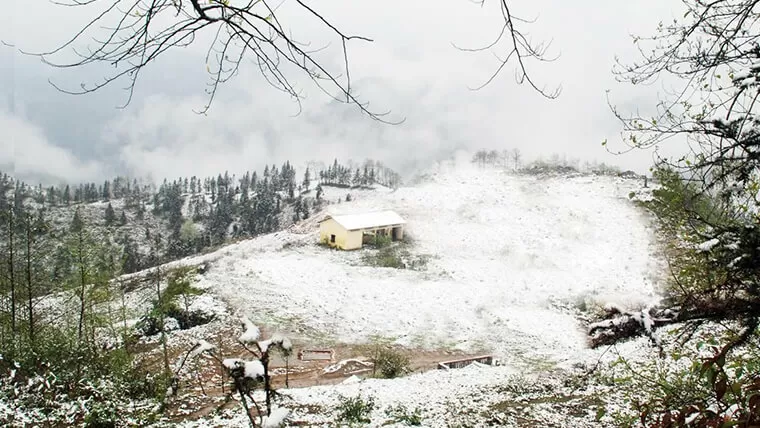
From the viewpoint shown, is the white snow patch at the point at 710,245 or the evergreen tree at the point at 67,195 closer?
the white snow patch at the point at 710,245

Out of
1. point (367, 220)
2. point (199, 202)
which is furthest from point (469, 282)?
point (199, 202)

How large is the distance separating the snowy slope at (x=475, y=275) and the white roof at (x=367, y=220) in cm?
189

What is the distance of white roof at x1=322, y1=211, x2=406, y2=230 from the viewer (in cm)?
3041

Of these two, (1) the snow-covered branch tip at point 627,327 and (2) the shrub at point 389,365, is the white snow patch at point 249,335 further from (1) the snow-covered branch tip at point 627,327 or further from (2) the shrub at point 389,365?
(1) the snow-covered branch tip at point 627,327

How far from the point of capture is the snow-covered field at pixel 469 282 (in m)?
13.9

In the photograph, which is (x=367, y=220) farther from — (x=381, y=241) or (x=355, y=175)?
(x=355, y=175)

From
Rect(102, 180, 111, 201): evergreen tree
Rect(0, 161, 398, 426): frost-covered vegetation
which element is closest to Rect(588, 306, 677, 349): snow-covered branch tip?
Rect(0, 161, 398, 426): frost-covered vegetation

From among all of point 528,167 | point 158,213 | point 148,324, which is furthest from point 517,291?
point 158,213

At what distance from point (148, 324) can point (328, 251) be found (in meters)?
13.5

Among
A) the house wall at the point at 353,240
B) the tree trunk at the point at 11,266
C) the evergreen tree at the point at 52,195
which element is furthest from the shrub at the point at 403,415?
the evergreen tree at the point at 52,195

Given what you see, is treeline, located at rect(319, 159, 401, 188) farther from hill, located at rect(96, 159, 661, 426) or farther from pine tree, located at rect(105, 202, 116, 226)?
hill, located at rect(96, 159, 661, 426)

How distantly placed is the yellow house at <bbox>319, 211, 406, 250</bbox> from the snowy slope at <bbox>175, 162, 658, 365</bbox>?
1.18m

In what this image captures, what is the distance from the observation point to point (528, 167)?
51750 mm

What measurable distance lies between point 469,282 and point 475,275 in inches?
48.7
